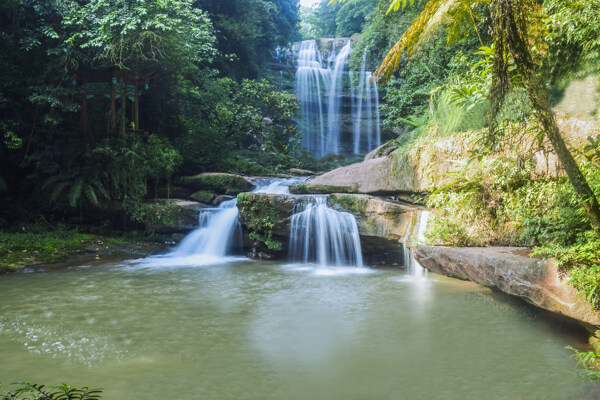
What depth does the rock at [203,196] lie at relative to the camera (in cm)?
1204

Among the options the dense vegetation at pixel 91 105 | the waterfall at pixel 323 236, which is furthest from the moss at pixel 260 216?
the dense vegetation at pixel 91 105

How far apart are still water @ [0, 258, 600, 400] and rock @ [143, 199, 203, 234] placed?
3893mm

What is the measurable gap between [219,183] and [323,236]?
14.3 ft

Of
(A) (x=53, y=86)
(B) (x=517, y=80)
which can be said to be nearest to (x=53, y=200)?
(A) (x=53, y=86)

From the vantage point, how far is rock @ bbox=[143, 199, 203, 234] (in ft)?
36.2

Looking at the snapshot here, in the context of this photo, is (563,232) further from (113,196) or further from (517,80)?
(113,196)

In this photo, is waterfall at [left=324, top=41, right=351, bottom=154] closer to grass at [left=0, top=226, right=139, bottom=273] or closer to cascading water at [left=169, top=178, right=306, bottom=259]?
cascading water at [left=169, top=178, right=306, bottom=259]

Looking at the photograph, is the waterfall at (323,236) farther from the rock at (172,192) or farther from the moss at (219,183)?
the rock at (172,192)

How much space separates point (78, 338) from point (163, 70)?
993 centimetres

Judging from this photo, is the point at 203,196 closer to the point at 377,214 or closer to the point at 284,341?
the point at 377,214

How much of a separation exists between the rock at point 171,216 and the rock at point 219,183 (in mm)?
1368

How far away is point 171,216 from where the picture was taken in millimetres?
11047

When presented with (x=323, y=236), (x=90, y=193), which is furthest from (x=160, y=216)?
(x=323, y=236)

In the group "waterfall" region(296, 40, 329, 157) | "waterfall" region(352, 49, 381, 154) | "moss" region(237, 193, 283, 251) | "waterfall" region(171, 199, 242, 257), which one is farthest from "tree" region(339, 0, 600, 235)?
"waterfall" region(296, 40, 329, 157)
